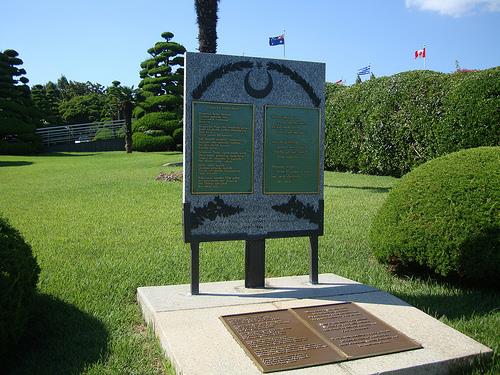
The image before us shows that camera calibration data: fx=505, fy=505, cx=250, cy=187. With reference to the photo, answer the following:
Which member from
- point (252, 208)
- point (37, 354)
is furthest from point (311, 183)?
point (37, 354)

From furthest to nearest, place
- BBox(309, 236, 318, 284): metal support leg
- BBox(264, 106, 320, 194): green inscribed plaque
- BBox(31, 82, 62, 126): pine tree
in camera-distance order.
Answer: BBox(31, 82, 62, 126): pine tree < BBox(309, 236, 318, 284): metal support leg < BBox(264, 106, 320, 194): green inscribed plaque

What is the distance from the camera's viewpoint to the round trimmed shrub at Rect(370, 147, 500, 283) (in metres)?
4.76

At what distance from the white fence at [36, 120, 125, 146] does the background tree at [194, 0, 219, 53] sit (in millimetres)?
26596

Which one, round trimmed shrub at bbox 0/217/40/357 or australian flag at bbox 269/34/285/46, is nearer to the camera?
round trimmed shrub at bbox 0/217/40/357

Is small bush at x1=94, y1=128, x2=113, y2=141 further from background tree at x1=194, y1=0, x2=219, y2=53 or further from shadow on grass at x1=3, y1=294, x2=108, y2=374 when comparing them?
shadow on grass at x1=3, y1=294, x2=108, y2=374

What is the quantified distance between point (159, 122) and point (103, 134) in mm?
6898

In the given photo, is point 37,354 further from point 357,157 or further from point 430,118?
point 357,157

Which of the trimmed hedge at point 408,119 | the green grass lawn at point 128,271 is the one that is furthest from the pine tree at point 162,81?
the green grass lawn at point 128,271

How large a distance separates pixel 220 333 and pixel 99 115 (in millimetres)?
51005

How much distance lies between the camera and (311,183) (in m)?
4.77

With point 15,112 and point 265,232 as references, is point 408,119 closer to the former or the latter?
point 265,232

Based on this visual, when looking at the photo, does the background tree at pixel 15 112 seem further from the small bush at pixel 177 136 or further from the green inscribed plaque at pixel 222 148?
the green inscribed plaque at pixel 222 148

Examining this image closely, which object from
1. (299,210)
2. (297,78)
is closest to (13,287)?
(299,210)

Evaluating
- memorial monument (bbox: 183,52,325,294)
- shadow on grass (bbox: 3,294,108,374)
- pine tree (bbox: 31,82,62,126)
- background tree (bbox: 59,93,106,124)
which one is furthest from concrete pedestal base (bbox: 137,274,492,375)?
background tree (bbox: 59,93,106,124)
